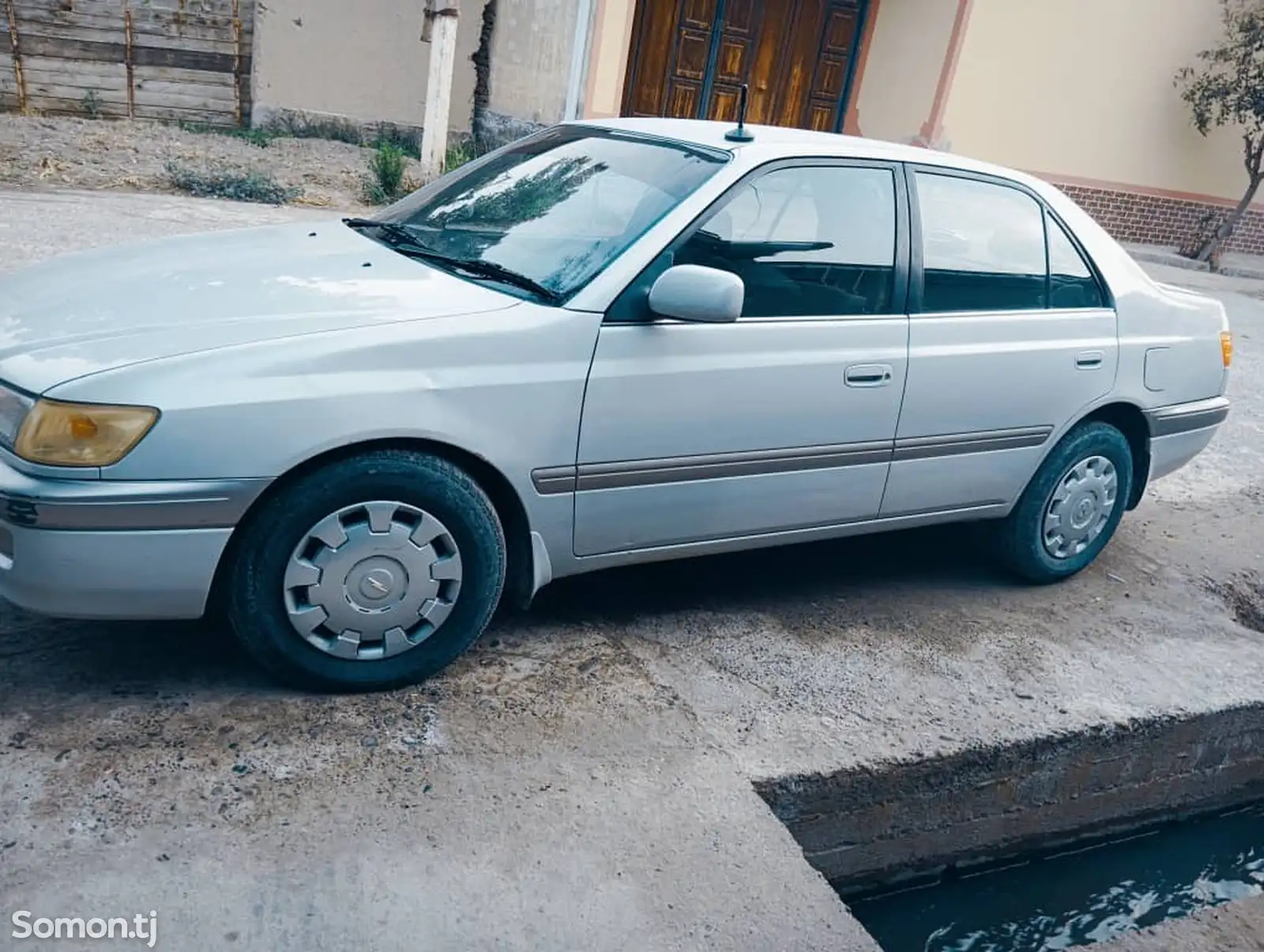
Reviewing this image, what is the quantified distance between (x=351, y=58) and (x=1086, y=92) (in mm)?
9127

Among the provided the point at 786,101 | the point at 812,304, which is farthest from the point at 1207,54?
the point at 812,304

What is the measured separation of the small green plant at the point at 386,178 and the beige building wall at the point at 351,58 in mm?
1947

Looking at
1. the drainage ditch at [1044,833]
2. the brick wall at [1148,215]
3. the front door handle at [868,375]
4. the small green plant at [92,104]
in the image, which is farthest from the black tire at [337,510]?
the brick wall at [1148,215]

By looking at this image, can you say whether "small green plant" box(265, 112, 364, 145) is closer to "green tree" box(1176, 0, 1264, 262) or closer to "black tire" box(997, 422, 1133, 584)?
"black tire" box(997, 422, 1133, 584)

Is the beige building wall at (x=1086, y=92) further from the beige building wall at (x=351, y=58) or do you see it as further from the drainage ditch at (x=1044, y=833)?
the drainage ditch at (x=1044, y=833)

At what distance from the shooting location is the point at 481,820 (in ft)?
9.15

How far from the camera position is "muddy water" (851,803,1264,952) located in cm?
360

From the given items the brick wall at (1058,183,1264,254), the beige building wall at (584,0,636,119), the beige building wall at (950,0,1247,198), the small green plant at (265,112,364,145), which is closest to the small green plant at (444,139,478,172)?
the small green plant at (265,112,364,145)

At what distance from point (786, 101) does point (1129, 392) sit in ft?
35.3

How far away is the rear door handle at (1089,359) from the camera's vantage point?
4.36 m

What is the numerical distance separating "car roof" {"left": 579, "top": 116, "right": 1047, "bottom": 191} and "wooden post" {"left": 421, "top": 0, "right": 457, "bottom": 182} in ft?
23.6

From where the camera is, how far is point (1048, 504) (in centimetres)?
455

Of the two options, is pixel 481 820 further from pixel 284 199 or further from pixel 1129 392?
pixel 284 199

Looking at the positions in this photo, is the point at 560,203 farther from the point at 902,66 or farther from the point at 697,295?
the point at 902,66
